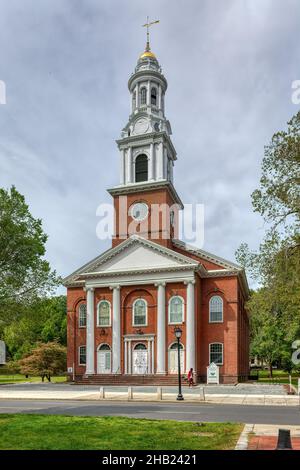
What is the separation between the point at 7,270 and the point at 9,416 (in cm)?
1206

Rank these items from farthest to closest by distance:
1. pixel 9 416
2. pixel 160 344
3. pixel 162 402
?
pixel 160 344
pixel 162 402
pixel 9 416

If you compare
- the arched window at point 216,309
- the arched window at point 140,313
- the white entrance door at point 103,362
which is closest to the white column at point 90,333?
the white entrance door at point 103,362

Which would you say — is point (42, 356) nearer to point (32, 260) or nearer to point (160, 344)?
point (160, 344)

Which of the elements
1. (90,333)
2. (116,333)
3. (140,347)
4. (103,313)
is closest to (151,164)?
(103,313)

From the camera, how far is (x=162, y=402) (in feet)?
76.8

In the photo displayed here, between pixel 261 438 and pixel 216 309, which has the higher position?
pixel 216 309

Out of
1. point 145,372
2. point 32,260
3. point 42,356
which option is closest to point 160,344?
point 145,372

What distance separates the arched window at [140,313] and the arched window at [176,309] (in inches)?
97.6

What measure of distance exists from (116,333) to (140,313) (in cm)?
274

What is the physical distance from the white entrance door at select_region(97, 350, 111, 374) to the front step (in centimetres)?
71

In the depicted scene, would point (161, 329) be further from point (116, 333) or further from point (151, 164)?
point (151, 164)

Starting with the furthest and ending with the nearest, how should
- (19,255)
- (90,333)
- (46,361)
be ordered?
1. (46,361)
2. (90,333)
3. (19,255)

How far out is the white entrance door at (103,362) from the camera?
4228cm

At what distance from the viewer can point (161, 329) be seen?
40.9 m
